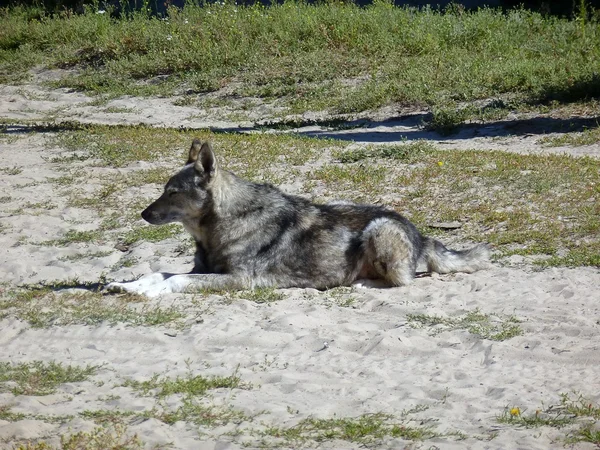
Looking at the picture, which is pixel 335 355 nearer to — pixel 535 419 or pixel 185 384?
pixel 185 384

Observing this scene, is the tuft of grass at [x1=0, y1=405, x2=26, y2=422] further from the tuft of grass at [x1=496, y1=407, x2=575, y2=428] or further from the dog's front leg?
the tuft of grass at [x1=496, y1=407, x2=575, y2=428]

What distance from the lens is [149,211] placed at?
8.51 meters

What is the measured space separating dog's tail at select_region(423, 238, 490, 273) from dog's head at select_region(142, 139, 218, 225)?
2.17 metres

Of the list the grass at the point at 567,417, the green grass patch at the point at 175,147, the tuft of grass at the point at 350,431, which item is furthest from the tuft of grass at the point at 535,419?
the green grass patch at the point at 175,147

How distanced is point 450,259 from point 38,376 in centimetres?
416

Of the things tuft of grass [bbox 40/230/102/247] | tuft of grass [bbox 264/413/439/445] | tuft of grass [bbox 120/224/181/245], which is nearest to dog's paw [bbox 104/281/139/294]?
tuft of grass [bbox 120/224/181/245]

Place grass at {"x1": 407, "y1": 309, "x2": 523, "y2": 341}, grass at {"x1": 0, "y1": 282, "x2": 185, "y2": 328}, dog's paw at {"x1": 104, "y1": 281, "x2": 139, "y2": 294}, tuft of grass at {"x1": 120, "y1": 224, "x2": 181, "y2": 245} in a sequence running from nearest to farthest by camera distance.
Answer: grass at {"x1": 407, "y1": 309, "x2": 523, "y2": 341} < grass at {"x1": 0, "y1": 282, "x2": 185, "y2": 328} < dog's paw at {"x1": 104, "y1": 281, "x2": 139, "y2": 294} < tuft of grass at {"x1": 120, "y1": 224, "x2": 181, "y2": 245}

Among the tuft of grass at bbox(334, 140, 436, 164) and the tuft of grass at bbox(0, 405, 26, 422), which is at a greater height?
the tuft of grass at bbox(334, 140, 436, 164)

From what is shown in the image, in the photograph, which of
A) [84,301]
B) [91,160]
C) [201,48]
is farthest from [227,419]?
[201,48]

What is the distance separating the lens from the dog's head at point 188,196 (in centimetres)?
844

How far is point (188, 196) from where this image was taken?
8.48 meters

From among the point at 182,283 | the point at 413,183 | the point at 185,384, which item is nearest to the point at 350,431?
the point at 185,384

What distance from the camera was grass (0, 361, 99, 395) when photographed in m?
6.04

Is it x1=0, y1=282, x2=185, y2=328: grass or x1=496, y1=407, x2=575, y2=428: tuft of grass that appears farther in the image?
x1=0, y1=282, x2=185, y2=328: grass
